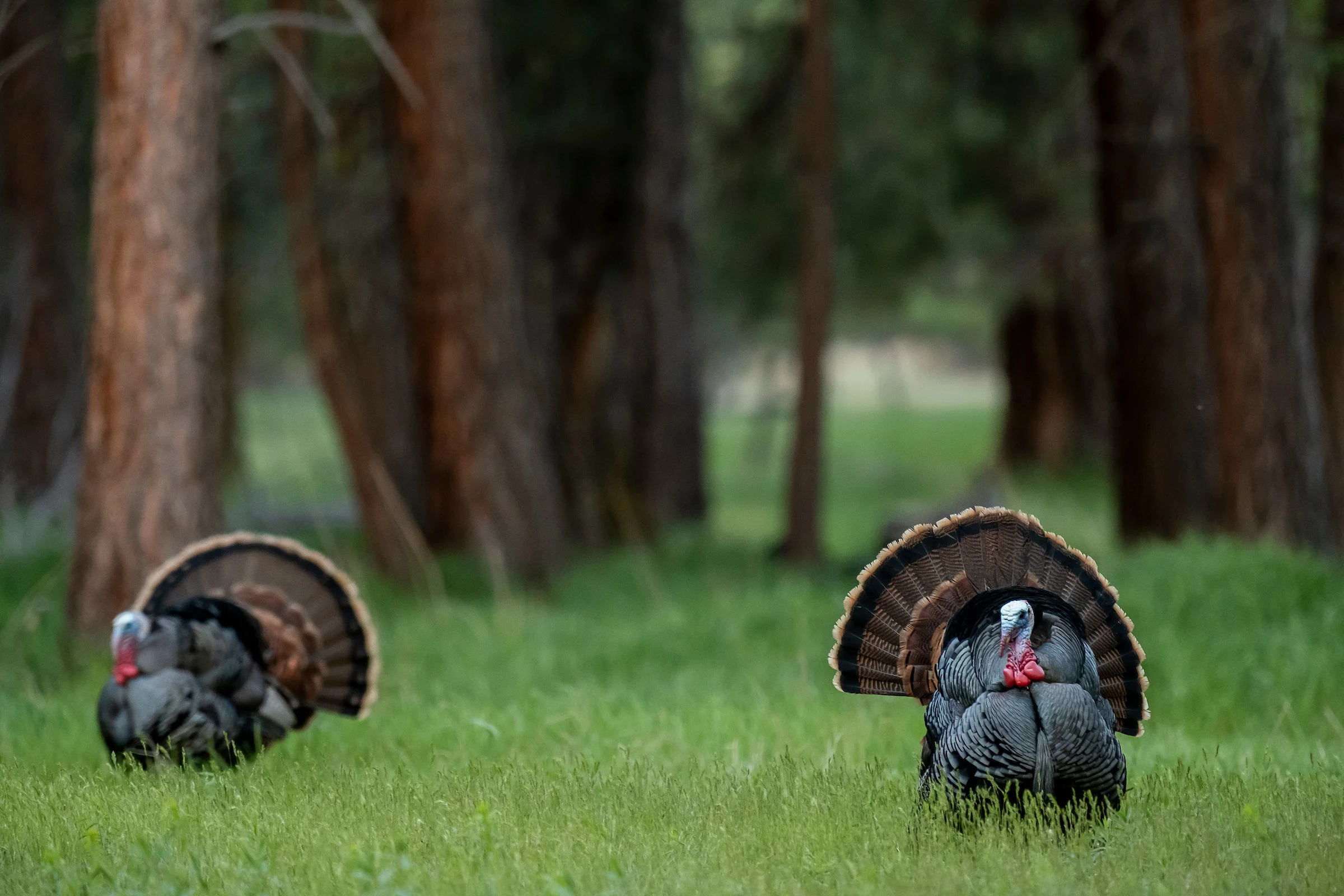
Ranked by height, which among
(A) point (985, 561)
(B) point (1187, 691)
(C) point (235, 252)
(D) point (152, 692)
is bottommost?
(B) point (1187, 691)

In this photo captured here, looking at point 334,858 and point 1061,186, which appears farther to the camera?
point 1061,186

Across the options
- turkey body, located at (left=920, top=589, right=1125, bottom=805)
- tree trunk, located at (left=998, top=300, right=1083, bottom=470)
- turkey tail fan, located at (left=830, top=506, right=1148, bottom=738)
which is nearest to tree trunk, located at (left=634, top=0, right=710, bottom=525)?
tree trunk, located at (left=998, top=300, right=1083, bottom=470)

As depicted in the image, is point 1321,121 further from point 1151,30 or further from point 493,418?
point 493,418

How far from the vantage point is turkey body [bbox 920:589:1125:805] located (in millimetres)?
4855

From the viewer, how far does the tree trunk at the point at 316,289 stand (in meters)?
11.2

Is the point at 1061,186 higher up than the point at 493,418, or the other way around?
the point at 1061,186

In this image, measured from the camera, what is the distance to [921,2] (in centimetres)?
1656

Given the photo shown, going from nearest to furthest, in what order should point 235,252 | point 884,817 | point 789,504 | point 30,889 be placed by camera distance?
point 30,889 < point 884,817 < point 789,504 < point 235,252

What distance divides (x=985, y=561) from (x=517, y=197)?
10377 millimetres

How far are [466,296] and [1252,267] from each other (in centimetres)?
559

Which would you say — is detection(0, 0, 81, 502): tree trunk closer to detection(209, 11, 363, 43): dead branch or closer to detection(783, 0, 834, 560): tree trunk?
detection(783, 0, 834, 560): tree trunk

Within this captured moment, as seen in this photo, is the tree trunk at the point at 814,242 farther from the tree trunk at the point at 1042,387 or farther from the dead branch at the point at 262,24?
the tree trunk at the point at 1042,387

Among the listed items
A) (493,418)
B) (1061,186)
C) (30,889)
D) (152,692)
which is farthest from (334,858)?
(1061,186)

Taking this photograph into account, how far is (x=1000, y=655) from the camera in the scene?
16.1 ft
